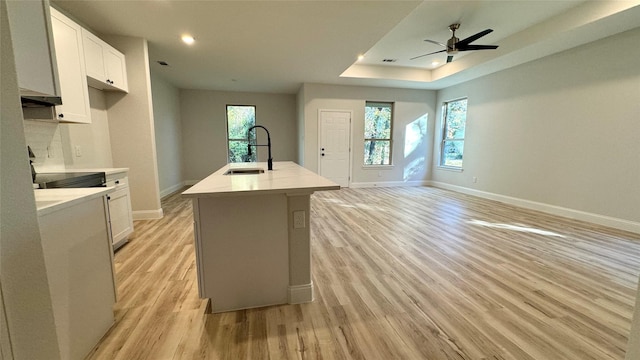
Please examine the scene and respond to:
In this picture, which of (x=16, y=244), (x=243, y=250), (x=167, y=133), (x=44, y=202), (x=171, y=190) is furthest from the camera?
(x=171, y=190)

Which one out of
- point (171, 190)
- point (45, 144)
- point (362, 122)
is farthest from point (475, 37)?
point (171, 190)

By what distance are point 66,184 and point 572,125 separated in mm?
6334

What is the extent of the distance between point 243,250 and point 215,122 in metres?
6.19

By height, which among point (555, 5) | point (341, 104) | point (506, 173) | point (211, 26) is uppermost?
point (555, 5)

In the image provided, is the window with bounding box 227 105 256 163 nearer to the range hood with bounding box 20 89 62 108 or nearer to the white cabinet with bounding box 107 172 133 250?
the white cabinet with bounding box 107 172 133 250

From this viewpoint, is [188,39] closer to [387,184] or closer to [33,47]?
[33,47]

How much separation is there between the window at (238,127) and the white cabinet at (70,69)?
451 cm

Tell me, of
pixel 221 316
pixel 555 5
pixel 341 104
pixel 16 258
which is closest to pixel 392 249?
pixel 221 316

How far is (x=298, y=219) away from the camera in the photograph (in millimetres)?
1674

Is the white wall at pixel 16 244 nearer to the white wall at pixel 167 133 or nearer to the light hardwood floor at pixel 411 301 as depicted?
the light hardwood floor at pixel 411 301

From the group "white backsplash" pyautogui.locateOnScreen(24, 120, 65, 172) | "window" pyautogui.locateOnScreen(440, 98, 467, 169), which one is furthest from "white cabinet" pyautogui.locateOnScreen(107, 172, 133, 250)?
"window" pyautogui.locateOnScreen(440, 98, 467, 169)

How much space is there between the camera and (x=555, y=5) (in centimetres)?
310

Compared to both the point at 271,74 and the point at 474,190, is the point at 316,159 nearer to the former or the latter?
the point at 271,74

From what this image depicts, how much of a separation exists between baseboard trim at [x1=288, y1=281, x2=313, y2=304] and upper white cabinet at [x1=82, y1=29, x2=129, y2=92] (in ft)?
10.4
